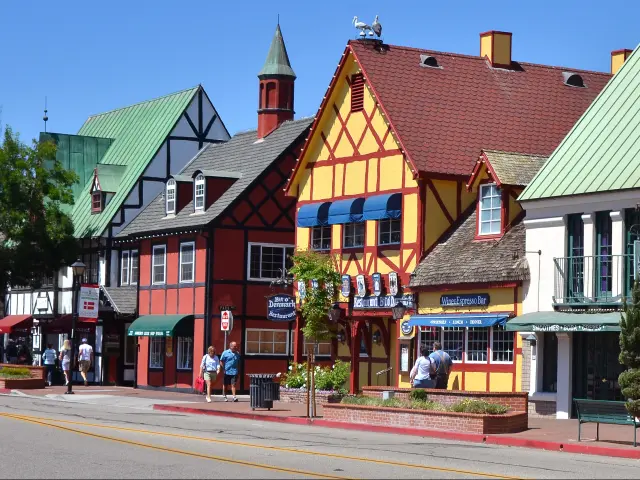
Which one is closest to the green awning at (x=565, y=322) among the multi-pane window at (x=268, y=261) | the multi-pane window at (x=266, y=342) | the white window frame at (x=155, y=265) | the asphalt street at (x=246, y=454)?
the asphalt street at (x=246, y=454)

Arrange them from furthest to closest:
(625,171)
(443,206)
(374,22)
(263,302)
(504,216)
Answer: (263,302)
(374,22)
(443,206)
(504,216)
(625,171)

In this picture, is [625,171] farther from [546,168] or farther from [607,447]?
[607,447]

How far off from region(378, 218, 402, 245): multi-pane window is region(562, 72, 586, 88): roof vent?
26.9 feet

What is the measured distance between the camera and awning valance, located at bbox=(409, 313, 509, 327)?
33094 millimetres

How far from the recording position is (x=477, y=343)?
34531 millimetres

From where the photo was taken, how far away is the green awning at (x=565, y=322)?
29.0 meters

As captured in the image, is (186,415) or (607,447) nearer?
(607,447)

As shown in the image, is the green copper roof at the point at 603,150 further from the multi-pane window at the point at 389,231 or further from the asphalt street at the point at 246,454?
the asphalt street at the point at 246,454

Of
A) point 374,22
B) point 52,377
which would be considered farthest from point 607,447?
point 52,377

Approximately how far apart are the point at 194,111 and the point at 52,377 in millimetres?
12255

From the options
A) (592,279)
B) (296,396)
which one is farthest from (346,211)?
(592,279)

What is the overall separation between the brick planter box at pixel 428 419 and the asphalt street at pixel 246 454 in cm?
123

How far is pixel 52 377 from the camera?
50.2 m

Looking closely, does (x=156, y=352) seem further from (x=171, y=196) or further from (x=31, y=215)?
(x=31, y=215)
